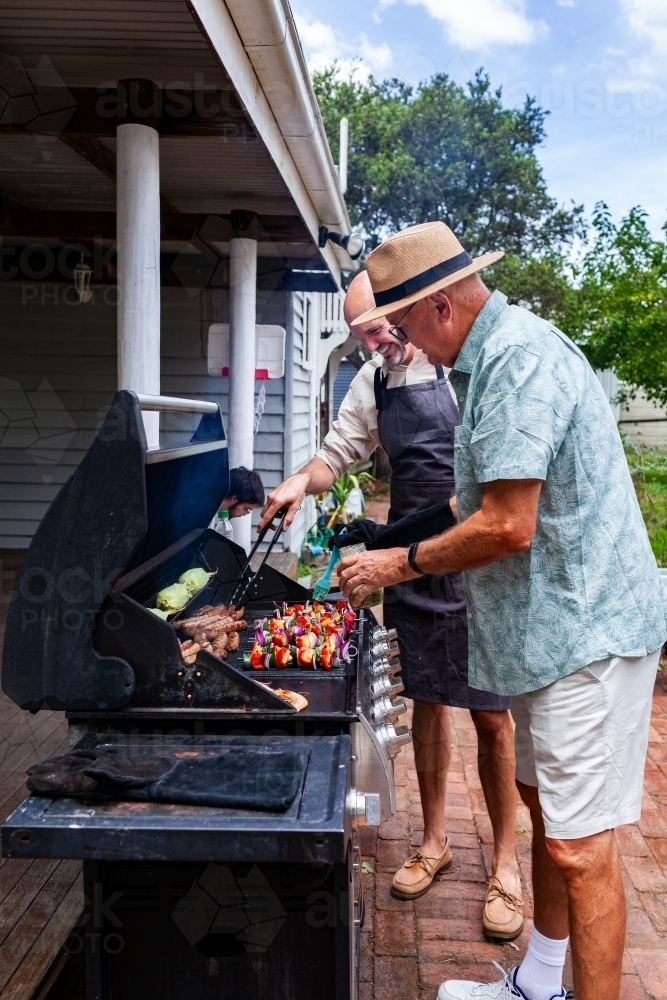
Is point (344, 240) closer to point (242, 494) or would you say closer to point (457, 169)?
point (242, 494)

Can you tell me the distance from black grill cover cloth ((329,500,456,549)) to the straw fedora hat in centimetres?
90

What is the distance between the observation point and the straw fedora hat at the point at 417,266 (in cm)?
211

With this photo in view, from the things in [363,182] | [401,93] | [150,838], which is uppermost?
[401,93]

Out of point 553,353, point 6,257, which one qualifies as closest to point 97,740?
point 553,353

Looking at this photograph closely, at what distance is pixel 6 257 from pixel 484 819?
6371 mm

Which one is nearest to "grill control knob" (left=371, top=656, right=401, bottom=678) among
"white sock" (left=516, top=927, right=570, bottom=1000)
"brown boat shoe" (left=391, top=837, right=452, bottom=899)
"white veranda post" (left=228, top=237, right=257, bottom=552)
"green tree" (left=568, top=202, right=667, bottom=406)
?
"white sock" (left=516, top=927, right=570, bottom=1000)

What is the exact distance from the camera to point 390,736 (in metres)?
2.40

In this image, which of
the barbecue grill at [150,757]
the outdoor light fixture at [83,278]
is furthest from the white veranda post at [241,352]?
the barbecue grill at [150,757]

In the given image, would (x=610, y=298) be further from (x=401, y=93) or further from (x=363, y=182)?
(x=401, y=93)

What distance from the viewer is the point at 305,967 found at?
74.5 inches

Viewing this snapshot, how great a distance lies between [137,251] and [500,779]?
2.53m

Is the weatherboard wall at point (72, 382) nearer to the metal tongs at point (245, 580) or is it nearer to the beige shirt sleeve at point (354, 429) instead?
the beige shirt sleeve at point (354, 429)

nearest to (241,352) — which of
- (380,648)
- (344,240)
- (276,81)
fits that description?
(344,240)

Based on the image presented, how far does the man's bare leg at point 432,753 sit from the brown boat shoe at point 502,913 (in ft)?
1.10
